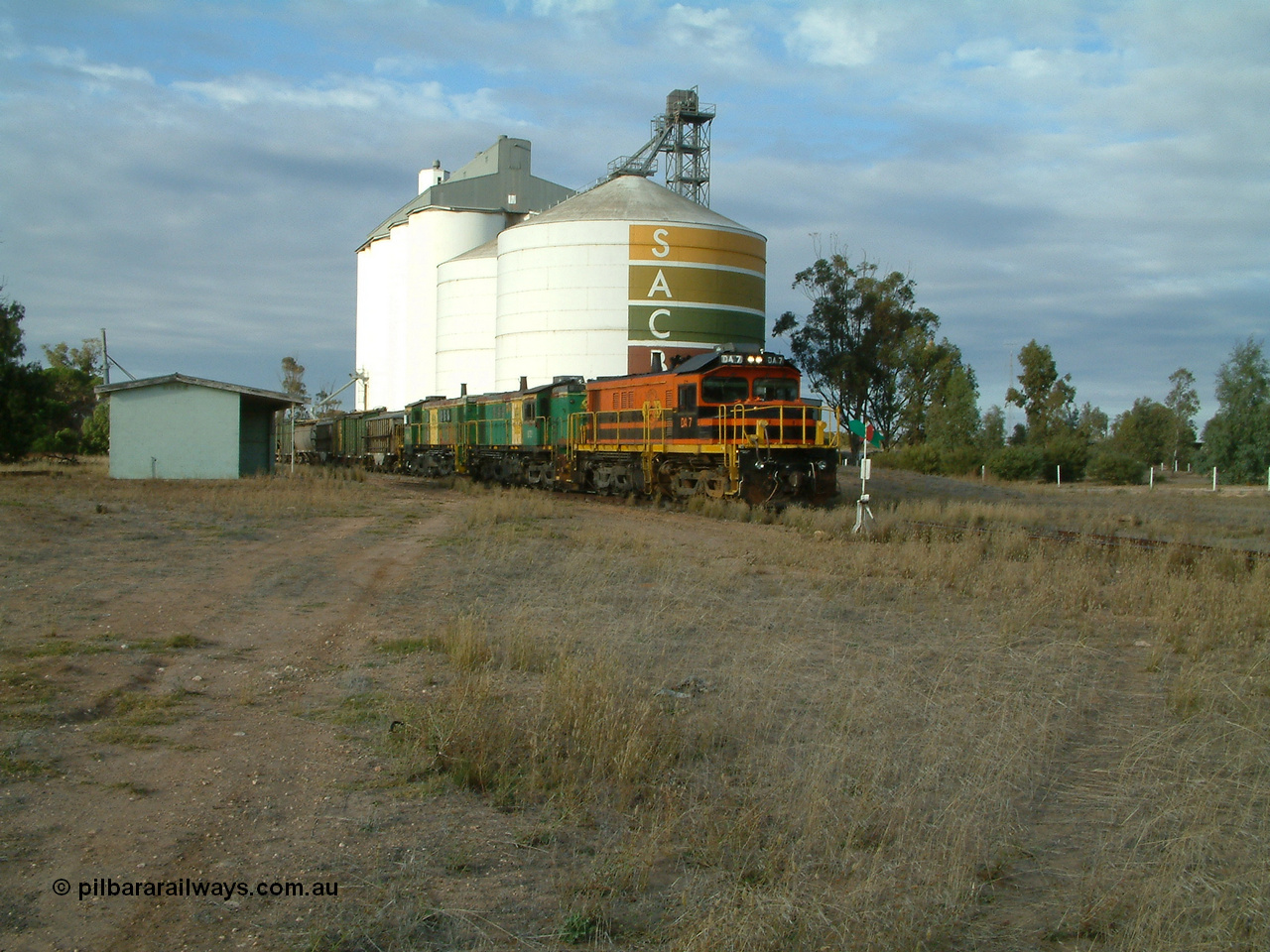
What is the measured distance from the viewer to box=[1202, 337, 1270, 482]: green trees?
52281 mm

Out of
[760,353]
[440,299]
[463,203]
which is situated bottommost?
[760,353]

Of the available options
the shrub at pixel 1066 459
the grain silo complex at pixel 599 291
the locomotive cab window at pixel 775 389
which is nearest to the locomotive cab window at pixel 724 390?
the locomotive cab window at pixel 775 389

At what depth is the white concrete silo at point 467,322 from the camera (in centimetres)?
5516

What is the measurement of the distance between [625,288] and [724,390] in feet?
77.4

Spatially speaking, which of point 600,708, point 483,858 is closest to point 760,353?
point 600,708

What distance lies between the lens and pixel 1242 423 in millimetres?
53594

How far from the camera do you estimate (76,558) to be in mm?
13570

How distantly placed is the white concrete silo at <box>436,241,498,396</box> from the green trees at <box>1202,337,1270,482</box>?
136ft

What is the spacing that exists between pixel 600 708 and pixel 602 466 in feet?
70.3

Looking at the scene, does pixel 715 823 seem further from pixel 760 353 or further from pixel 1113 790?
pixel 760 353

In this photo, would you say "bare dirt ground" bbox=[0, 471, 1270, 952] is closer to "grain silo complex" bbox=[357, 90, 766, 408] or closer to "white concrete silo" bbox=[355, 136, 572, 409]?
"grain silo complex" bbox=[357, 90, 766, 408]

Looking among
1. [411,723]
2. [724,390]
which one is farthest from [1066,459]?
[411,723]

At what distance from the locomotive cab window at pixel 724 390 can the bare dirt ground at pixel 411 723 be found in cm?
772

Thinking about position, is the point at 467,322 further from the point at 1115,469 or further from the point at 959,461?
the point at 1115,469
